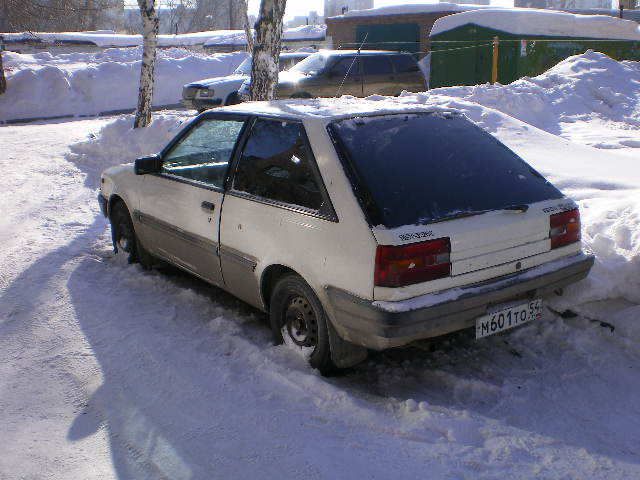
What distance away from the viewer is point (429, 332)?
11.0ft

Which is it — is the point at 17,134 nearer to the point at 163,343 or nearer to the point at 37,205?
the point at 37,205

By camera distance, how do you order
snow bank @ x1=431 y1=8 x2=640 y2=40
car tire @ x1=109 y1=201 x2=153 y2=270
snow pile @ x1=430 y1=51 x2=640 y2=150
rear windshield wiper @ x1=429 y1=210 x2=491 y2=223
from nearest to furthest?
1. rear windshield wiper @ x1=429 y1=210 x2=491 y2=223
2. car tire @ x1=109 y1=201 x2=153 y2=270
3. snow pile @ x1=430 y1=51 x2=640 y2=150
4. snow bank @ x1=431 y1=8 x2=640 y2=40

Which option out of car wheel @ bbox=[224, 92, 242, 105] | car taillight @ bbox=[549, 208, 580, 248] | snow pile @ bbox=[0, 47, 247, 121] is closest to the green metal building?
car wheel @ bbox=[224, 92, 242, 105]

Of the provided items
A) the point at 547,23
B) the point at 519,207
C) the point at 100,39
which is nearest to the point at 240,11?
the point at 100,39

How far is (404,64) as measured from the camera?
15.8 meters

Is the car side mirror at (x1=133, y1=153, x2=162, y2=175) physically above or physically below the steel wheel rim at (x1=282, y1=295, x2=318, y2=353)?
above

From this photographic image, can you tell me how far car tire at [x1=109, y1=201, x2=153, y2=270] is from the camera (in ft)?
18.6

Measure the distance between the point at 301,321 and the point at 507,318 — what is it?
1.18 m

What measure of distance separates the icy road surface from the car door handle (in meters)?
0.77

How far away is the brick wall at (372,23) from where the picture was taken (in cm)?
2628

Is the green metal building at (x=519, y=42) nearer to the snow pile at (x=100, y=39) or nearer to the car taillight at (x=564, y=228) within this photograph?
the car taillight at (x=564, y=228)

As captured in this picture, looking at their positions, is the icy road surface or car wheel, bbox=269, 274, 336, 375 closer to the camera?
the icy road surface

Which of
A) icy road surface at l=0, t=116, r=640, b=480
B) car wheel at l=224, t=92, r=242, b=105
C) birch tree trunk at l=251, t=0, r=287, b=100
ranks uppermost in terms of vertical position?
birch tree trunk at l=251, t=0, r=287, b=100

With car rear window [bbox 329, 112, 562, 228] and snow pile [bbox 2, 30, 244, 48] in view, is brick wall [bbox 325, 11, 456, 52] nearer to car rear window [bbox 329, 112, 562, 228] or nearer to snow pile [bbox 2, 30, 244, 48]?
snow pile [bbox 2, 30, 244, 48]
